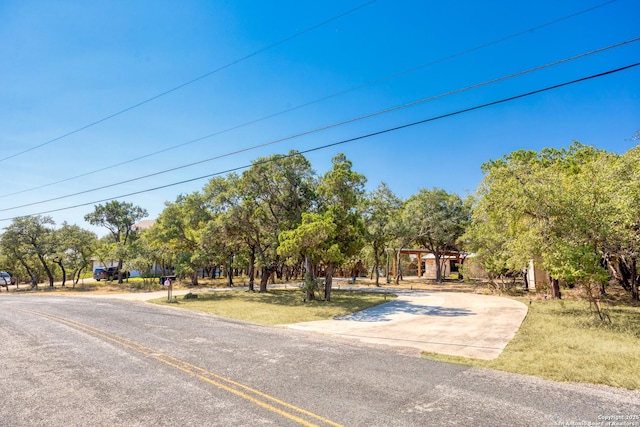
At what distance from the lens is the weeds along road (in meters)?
4.75

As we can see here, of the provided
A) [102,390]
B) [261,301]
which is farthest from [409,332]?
[261,301]

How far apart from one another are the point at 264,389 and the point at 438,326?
30.0 ft

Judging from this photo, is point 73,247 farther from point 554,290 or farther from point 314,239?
point 554,290

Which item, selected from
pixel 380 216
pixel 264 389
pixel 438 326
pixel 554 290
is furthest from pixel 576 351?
pixel 380 216

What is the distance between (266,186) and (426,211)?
1961 cm

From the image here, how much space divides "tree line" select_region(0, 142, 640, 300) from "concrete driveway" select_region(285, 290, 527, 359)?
281cm

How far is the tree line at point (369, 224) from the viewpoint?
11.9 metres

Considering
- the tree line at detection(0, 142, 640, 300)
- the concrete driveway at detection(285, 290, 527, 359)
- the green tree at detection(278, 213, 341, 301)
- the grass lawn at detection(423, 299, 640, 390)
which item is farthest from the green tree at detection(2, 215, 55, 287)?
the grass lawn at detection(423, 299, 640, 390)

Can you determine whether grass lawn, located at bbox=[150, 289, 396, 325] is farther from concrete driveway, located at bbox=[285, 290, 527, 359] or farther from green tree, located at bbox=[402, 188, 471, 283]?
green tree, located at bbox=[402, 188, 471, 283]

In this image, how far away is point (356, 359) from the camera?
791 centimetres

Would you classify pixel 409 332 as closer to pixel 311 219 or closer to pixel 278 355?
pixel 278 355

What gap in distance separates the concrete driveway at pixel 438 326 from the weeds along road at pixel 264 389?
1.73 meters

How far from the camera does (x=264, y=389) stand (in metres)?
5.80

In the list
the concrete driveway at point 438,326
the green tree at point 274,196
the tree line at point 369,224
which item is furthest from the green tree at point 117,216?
the concrete driveway at point 438,326
